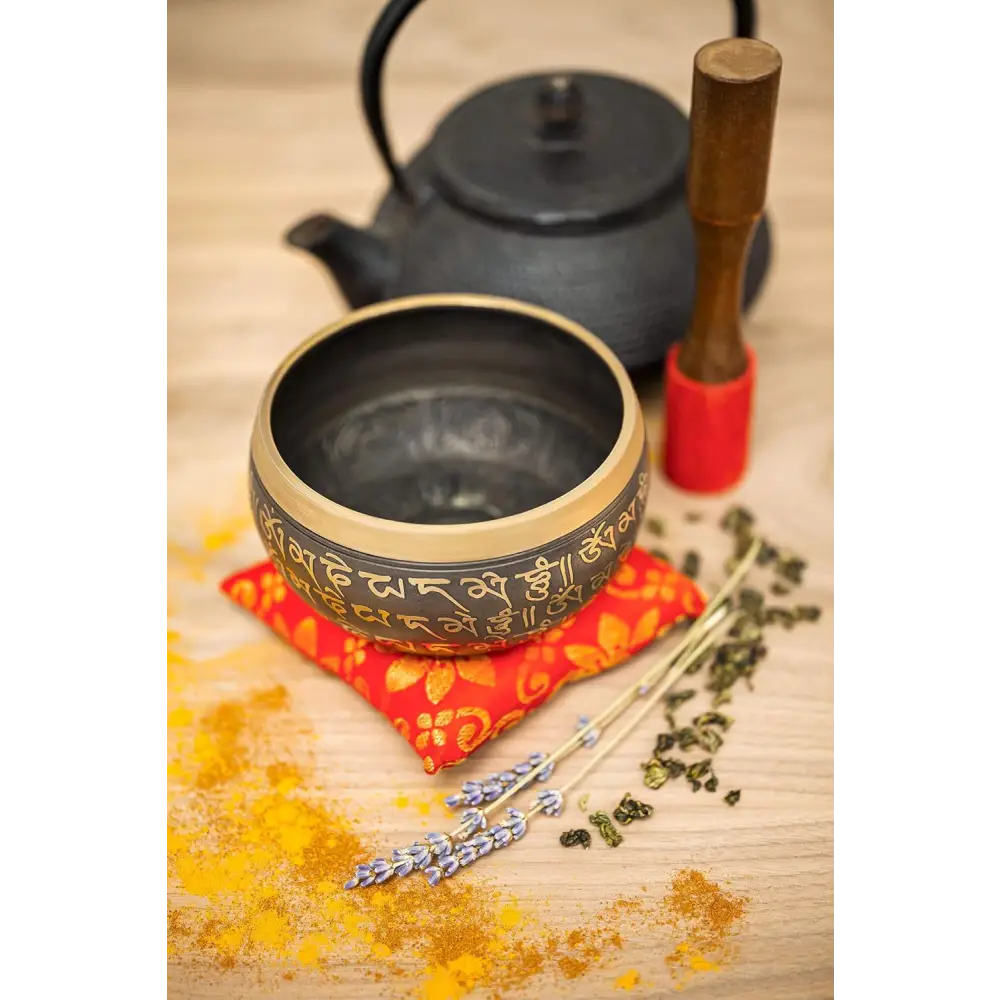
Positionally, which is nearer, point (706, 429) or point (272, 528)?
point (272, 528)

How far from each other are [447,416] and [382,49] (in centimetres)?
34

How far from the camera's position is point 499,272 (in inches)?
46.3

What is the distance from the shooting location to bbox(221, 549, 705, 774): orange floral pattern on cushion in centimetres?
95

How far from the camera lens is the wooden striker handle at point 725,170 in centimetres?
93

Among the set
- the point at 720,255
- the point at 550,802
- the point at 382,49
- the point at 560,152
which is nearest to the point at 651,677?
the point at 550,802

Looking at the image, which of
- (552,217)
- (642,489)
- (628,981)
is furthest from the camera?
(552,217)

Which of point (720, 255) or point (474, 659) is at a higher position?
point (720, 255)

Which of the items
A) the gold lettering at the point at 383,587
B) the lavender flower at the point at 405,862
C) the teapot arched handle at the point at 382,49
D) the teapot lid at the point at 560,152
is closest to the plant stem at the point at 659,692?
the lavender flower at the point at 405,862

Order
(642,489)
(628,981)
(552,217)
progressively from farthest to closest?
(552,217), (642,489), (628,981)

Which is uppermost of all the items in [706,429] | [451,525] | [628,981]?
[451,525]

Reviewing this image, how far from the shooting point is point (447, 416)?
3.88 ft

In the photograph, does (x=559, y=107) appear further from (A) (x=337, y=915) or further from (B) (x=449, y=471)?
(A) (x=337, y=915)

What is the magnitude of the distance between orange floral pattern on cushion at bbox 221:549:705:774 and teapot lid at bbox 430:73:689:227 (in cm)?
35

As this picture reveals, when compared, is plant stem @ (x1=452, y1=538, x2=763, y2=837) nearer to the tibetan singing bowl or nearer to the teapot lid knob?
the tibetan singing bowl
